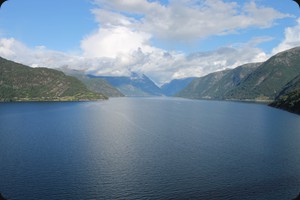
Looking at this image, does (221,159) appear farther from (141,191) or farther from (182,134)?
(182,134)

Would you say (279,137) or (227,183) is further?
(279,137)

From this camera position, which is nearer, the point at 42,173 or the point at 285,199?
the point at 285,199

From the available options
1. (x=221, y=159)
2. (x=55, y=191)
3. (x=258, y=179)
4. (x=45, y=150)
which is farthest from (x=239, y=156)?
(x=45, y=150)

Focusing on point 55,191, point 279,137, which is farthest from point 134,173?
point 279,137

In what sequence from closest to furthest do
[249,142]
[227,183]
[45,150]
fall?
[227,183] → [45,150] → [249,142]

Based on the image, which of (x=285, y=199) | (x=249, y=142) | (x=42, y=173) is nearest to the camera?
(x=285, y=199)

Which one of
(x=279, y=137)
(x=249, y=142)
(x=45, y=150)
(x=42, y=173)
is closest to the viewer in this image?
(x=42, y=173)

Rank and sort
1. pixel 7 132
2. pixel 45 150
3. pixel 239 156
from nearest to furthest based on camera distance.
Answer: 1. pixel 239 156
2. pixel 45 150
3. pixel 7 132

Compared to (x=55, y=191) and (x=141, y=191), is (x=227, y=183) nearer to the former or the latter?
(x=141, y=191)
